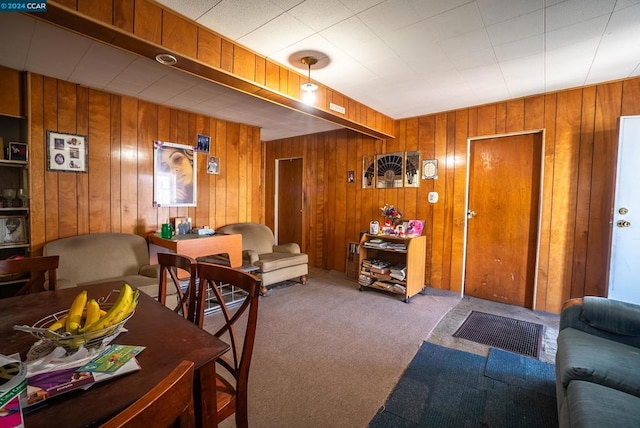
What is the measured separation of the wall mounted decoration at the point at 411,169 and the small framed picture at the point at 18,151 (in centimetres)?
410

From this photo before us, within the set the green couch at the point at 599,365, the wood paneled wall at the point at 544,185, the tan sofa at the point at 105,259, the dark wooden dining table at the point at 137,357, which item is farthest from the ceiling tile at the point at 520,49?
the tan sofa at the point at 105,259

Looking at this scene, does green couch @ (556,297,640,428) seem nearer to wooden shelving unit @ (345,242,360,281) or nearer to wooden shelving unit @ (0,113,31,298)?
wooden shelving unit @ (345,242,360,281)

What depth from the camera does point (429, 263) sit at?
3.92 meters

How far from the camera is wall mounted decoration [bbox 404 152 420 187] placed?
3951mm

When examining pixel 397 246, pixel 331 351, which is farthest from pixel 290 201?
pixel 331 351

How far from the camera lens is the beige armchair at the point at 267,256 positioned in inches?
141

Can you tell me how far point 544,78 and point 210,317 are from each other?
3.96 m

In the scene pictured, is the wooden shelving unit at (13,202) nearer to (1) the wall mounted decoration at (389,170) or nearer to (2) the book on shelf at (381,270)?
(2) the book on shelf at (381,270)

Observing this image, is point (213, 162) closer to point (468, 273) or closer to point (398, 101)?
point (398, 101)

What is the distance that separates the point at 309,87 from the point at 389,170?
2104mm

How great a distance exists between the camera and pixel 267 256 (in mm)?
3904

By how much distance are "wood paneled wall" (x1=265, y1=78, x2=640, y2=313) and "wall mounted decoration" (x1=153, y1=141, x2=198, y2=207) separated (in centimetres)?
207

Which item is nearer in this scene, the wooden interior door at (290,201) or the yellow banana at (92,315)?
the yellow banana at (92,315)

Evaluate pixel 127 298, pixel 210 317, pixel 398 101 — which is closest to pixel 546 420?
pixel 127 298
